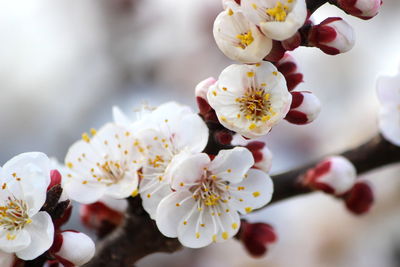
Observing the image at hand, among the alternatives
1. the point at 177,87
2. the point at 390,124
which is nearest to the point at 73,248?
the point at 390,124

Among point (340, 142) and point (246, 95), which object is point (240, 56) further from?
point (340, 142)

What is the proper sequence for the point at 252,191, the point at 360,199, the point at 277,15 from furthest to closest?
the point at 360,199 → the point at 252,191 → the point at 277,15

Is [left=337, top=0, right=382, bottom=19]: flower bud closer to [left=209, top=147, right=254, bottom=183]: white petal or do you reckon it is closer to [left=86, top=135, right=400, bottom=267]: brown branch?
[left=209, top=147, right=254, bottom=183]: white petal

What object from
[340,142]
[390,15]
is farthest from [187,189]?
[390,15]

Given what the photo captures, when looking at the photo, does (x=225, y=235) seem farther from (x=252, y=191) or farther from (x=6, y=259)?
(x=6, y=259)

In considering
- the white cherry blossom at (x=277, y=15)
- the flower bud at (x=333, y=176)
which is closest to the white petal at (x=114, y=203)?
the flower bud at (x=333, y=176)

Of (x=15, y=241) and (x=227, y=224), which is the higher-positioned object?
(x=15, y=241)

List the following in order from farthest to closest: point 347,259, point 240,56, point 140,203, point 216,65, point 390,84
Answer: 1. point 216,65
2. point 347,259
3. point 390,84
4. point 140,203
5. point 240,56
